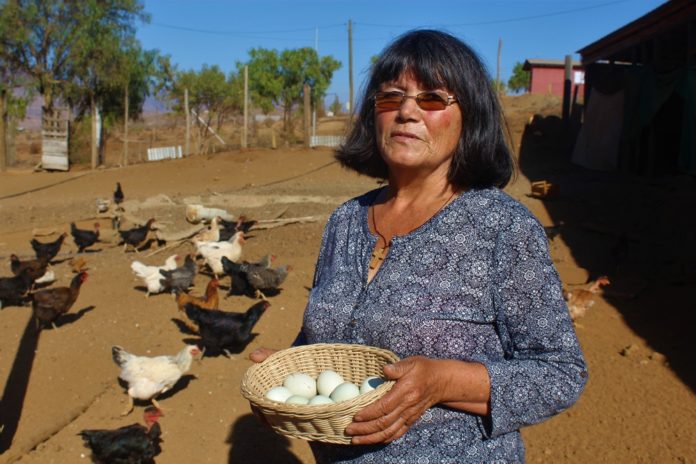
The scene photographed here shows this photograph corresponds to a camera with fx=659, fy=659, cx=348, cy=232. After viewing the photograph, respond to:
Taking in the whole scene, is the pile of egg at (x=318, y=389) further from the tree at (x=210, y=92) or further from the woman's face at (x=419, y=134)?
the tree at (x=210, y=92)

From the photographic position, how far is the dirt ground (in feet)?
16.3

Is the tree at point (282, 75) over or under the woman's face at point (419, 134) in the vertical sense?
over

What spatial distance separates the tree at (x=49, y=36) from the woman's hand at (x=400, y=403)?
1029 inches

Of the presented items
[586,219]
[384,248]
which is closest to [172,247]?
[586,219]

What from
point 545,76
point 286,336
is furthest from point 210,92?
point 286,336

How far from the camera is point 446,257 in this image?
1851mm

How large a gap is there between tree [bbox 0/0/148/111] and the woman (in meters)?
25.6

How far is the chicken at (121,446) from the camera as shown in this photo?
4.61 meters

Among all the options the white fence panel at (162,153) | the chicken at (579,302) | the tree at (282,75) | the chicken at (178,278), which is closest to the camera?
the chicken at (579,302)

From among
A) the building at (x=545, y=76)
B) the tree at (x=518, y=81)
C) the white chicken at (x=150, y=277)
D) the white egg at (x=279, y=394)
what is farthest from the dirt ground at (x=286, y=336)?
the tree at (x=518, y=81)

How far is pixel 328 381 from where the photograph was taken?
6.64 ft

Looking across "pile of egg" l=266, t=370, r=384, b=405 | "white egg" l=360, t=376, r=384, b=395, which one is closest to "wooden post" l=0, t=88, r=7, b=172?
"pile of egg" l=266, t=370, r=384, b=405

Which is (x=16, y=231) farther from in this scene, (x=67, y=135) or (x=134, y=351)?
(x=67, y=135)

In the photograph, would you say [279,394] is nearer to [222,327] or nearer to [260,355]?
[260,355]
